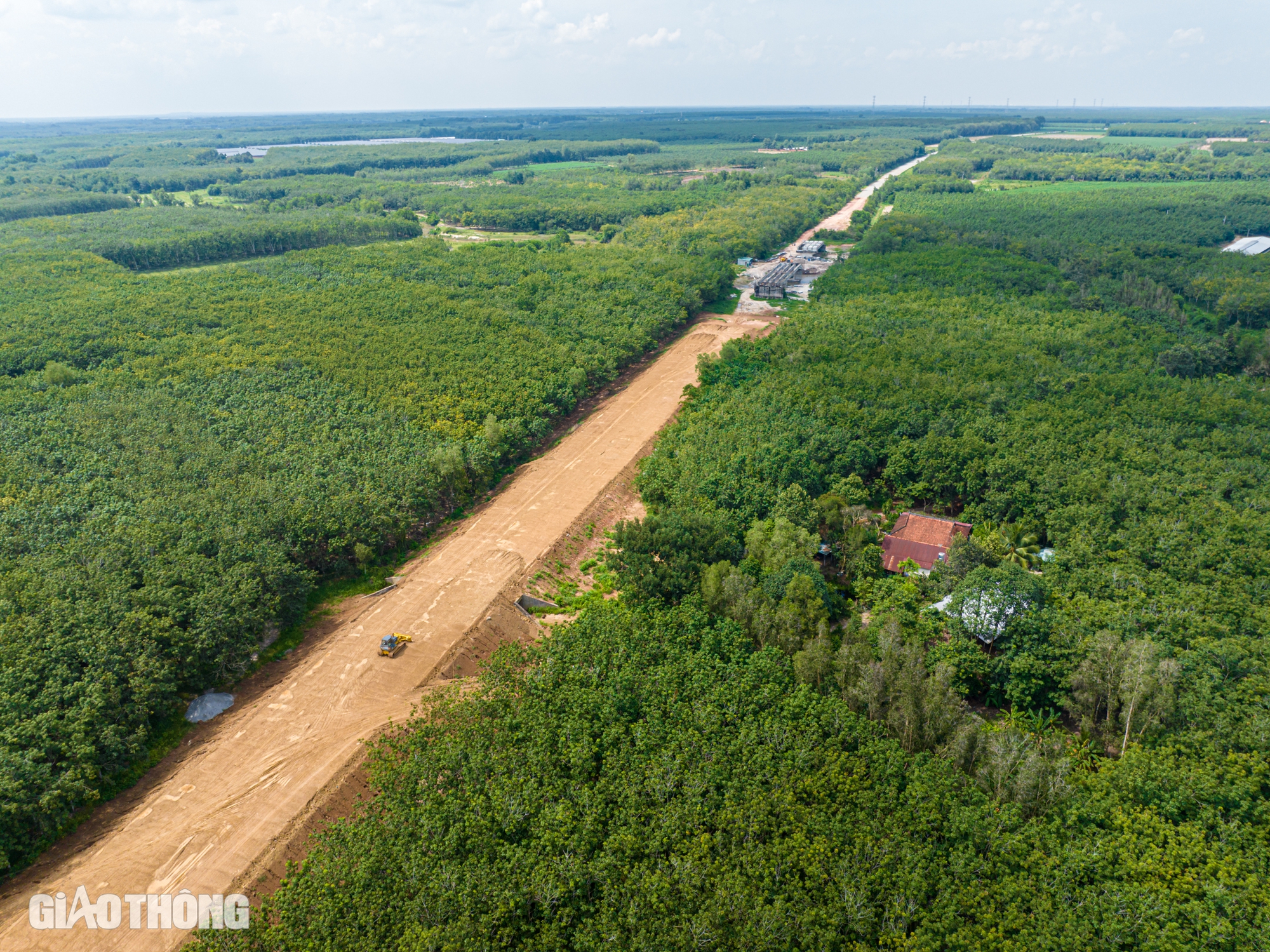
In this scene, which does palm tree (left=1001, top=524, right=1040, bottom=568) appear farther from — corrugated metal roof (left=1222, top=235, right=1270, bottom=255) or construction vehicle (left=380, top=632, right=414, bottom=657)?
corrugated metal roof (left=1222, top=235, right=1270, bottom=255)

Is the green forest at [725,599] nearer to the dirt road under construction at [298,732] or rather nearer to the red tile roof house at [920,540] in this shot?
the dirt road under construction at [298,732]

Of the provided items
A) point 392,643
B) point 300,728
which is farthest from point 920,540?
point 300,728

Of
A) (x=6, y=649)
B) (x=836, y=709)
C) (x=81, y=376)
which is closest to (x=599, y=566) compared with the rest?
(x=836, y=709)

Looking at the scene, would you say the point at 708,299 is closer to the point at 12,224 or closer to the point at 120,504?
the point at 120,504

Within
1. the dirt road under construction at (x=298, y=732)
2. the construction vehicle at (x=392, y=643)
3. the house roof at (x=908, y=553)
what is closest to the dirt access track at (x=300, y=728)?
the dirt road under construction at (x=298, y=732)

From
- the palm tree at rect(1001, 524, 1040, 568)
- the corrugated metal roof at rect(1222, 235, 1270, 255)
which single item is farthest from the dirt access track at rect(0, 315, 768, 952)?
the corrugated metal roof at rect(1222, 235, 1270, 255)

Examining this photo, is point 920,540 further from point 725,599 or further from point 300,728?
point 300,728

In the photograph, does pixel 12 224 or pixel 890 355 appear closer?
pixel 890 355
